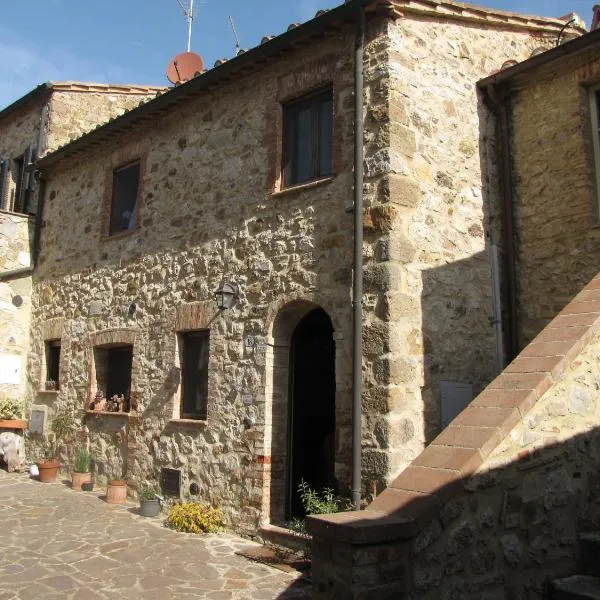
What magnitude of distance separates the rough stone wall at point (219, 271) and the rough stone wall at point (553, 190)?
2.00 m

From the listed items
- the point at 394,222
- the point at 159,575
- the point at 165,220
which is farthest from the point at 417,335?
the point at 165,220

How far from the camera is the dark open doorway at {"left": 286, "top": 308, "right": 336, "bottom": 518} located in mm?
7133

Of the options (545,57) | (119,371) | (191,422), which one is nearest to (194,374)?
(191,422)

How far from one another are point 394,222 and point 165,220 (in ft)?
12.7

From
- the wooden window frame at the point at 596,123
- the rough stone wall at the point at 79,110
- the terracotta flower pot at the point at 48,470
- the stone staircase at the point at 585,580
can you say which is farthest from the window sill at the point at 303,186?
the rough stone wall at the point at 79,110

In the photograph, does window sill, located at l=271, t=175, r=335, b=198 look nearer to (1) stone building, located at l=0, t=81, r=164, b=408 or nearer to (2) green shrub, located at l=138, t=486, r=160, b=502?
(2) green shrub, located at l=138, t=486, r=160, b=502

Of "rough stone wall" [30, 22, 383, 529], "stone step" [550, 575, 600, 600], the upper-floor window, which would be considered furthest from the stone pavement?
the upper-floor window

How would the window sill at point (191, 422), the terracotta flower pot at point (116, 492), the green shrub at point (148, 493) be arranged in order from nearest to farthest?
the window sill at point (191, 422) → the green shrub at point (148, 493) → the terracotta flower pot at point (116, 492)

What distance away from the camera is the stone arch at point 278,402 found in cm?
668

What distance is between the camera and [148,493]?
773cm

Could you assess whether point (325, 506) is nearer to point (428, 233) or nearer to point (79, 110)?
point (428, 233)

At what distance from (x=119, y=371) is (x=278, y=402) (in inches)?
141

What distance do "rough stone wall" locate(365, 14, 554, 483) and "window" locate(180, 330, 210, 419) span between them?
2722 millimetres

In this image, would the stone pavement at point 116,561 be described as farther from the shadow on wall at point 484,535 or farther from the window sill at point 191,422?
the shadow on wall at point 484,535
